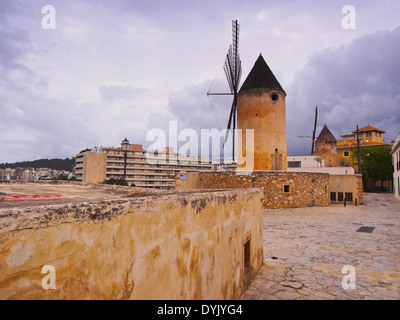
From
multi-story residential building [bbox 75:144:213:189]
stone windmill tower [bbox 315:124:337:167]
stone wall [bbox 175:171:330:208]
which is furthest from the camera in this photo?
multi-story residential building [bbox 75:144:213:189]

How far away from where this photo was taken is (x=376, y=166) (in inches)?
1428

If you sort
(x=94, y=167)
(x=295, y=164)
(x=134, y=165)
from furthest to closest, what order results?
(x=134, y=165)
(x=94, y=167)
(x=295, y=164)

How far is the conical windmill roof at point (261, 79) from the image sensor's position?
65.1 feet

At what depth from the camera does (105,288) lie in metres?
1.61

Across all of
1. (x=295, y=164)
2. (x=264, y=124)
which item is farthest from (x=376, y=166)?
(x=264, y=124)

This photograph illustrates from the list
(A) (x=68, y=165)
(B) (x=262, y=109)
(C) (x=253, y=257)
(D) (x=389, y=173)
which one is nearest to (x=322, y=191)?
(B) (x=262, y=109)

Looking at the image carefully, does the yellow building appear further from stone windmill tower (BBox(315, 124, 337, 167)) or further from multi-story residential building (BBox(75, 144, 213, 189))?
Answer: multi-story residential building (BBox(75, 144, 213, 189))

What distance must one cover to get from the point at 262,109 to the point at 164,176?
67.7 meters

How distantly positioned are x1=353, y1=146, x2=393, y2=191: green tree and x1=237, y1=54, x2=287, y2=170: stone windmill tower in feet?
77.3

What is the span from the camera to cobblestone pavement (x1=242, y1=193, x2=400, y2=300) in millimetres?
4508

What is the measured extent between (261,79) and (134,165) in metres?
62.1

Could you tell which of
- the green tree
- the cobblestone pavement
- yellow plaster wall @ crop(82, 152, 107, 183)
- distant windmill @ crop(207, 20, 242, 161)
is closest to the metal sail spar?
distant windmill @ crop(207, 20, 242, 161)

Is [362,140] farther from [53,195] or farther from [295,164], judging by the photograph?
[53,195]

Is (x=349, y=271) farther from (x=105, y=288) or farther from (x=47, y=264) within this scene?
(x=47, y=264)
